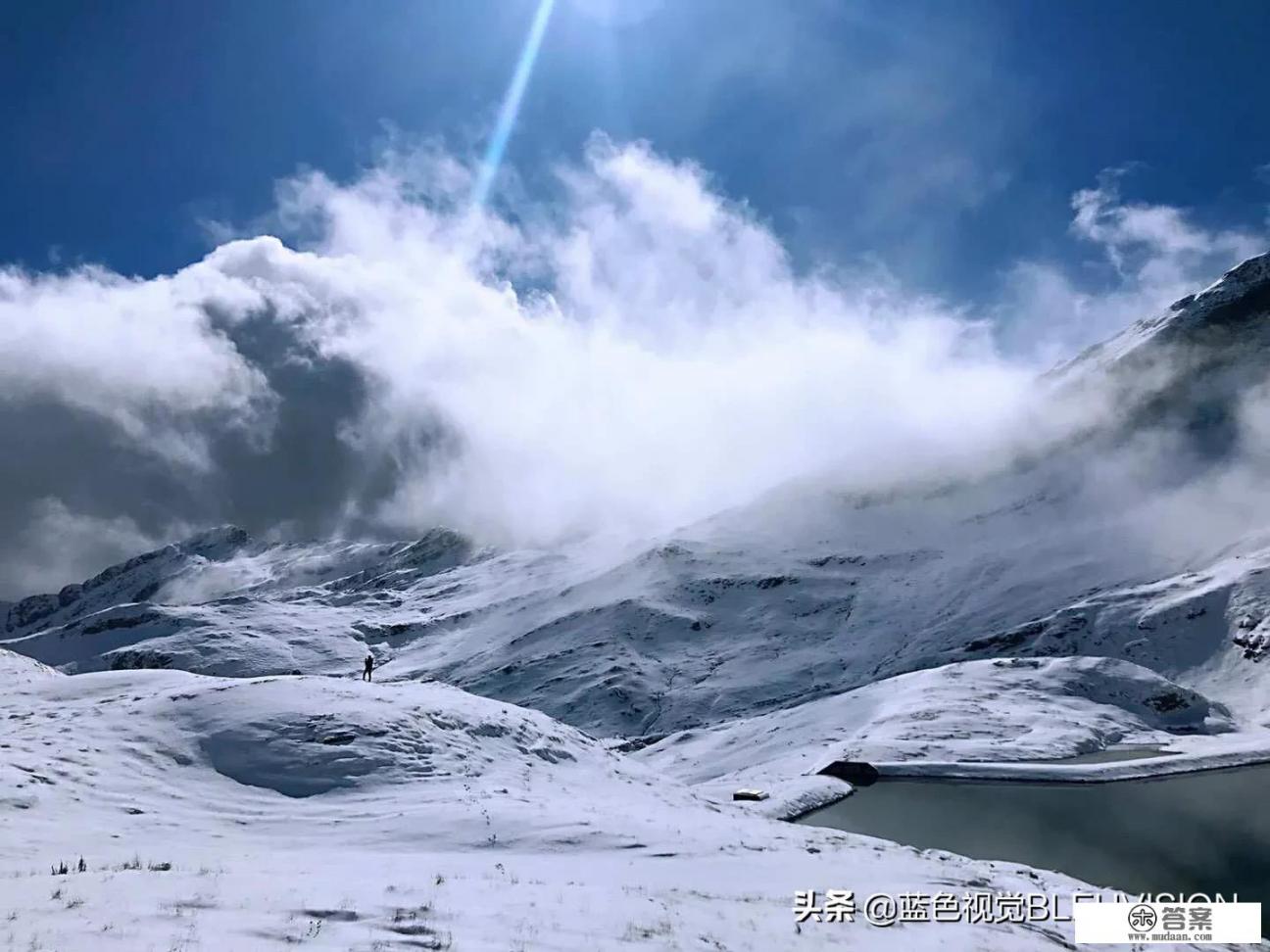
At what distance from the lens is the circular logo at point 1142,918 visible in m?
21.4

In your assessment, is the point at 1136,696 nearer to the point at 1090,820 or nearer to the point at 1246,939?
the point at 1090,820

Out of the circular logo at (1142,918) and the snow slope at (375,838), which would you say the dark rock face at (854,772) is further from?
the circular logo at (1142,918)

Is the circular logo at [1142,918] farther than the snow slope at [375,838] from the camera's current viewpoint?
Yes

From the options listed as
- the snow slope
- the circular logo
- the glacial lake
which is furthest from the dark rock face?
the circular logo

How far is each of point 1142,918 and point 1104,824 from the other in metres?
25.2

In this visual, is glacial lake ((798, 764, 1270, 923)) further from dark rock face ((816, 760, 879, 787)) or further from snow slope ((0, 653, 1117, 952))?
snow slope ((0, 653, 1117, 952))

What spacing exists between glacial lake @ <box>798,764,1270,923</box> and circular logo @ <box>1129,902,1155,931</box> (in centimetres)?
1054

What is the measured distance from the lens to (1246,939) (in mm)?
22516

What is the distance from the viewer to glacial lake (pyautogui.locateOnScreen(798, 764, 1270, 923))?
112ft

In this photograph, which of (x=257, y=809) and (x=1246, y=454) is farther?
(x=1246, y=454)

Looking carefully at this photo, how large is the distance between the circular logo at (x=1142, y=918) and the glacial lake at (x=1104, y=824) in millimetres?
10535

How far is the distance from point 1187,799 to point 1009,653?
9841 cm

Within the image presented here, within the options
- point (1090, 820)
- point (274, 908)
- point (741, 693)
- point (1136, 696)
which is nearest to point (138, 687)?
point (274, 908)

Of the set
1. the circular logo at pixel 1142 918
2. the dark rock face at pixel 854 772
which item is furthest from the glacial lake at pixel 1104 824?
the circular logo at pixel 1142 918
